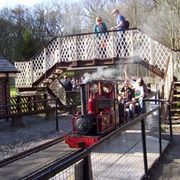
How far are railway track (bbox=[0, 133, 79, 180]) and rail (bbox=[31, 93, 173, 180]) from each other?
4.88 ft

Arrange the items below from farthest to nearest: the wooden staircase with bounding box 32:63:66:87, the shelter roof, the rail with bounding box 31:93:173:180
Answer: the wooden staircase with bounding box 32:63:66:87
the shelter roof
the rail with bounding box 31:93:173:180

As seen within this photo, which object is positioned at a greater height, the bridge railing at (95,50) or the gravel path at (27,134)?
the bridge railing at (95,50)

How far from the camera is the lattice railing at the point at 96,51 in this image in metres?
13.2

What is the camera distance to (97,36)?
46.4 ft

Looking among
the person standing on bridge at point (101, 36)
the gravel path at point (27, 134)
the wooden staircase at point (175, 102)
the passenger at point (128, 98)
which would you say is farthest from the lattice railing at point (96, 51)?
the gravel path at point (27, 134)

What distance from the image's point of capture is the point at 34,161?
6285mm

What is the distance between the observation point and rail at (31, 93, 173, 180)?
3014 millimetres

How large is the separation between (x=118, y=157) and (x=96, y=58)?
10.1 m

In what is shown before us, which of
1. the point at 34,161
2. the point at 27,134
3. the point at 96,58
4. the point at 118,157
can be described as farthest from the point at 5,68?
the point at 118,157

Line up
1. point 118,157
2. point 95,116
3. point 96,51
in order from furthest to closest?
point 96,51 < point 95,116 < point 118,157

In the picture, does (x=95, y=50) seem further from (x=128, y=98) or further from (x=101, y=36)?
(x=128, y=98)

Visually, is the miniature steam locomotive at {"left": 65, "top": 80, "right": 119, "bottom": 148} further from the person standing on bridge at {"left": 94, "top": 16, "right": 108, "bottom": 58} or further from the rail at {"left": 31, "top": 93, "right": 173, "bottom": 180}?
the person standing on bridge at {"left": 94, "top": 16, "right": 108, "bottom": 58}

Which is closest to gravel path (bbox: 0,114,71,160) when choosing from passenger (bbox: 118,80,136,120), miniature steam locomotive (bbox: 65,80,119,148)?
miniature steam locomotive (bbox: 65,80,119,148)

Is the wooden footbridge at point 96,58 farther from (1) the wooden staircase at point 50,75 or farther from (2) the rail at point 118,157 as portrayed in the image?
(2) the rail at point 118,157
